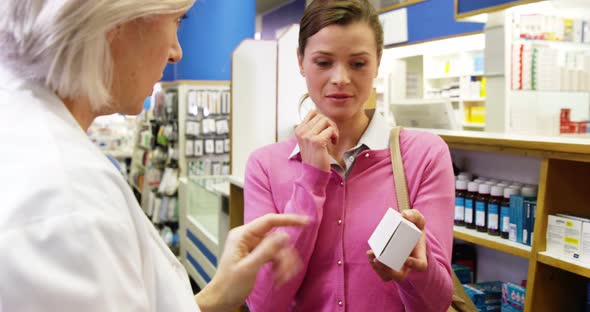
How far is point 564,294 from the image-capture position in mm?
2111

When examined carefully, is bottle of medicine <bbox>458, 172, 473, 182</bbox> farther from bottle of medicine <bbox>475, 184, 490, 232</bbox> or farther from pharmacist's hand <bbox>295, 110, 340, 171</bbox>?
pharmacist's hand <bbox>295, 110, 340, 171</bbox>

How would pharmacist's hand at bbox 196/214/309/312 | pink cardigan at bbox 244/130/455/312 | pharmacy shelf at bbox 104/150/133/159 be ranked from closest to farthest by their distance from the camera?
1. pharmacist's hand at bbox 196/214/309/312
2. pink cardigan at bbox 244/130/455/312
3. pharmacy shelf at bbox 104/150/133/159

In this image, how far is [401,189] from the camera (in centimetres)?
158

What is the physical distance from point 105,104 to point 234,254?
379 mm

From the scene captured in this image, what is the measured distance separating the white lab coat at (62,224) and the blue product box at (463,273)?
81.1 inches

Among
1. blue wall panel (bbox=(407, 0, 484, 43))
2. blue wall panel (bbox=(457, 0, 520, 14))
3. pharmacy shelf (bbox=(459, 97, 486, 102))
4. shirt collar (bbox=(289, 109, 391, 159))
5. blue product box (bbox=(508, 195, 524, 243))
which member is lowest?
blue product box (bbox=(508, 195, 524, 243))

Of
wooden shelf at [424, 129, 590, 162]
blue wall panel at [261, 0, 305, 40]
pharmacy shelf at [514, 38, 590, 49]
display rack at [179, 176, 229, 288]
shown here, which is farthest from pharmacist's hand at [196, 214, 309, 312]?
blue wall panel at [261, 0, 305, 40]

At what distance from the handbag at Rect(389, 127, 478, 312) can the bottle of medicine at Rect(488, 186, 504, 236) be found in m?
0.70

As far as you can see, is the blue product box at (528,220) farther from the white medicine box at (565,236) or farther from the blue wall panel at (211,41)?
the blue wall panel at (211,41)

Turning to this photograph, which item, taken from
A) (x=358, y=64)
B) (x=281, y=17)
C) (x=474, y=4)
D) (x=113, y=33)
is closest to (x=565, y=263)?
(x=358, y=64)

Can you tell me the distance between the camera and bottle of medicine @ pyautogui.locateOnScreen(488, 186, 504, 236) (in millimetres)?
2326

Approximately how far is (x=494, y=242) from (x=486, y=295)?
0.27 meters

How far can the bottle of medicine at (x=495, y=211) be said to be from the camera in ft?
7.63

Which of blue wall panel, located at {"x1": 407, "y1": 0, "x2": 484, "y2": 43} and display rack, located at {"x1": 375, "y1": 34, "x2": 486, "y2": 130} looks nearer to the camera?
blue wall panel, located at {"x1": 407, "y1": 0, "x2": 484, "y2": 43}
